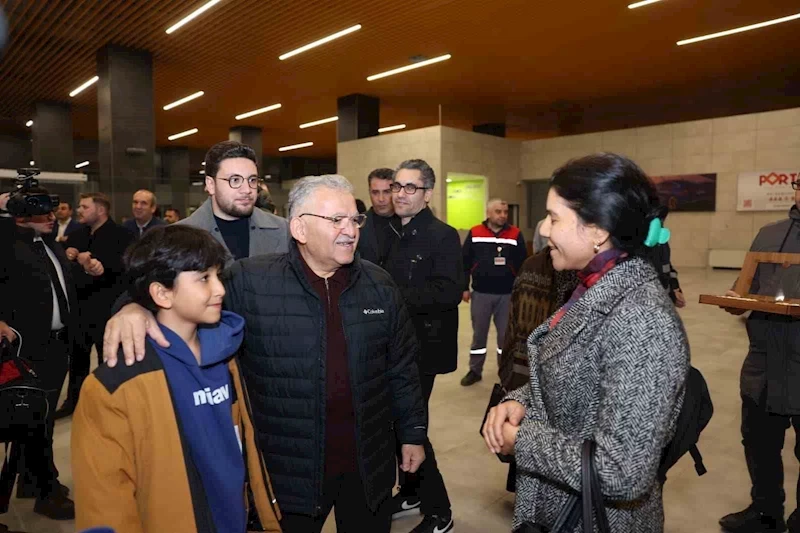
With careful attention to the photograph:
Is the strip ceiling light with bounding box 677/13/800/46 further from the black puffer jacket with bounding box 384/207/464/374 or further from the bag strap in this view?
the bag strap

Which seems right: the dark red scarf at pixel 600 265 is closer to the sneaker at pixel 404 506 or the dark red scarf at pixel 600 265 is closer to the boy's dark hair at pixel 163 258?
the boy's dark hair at pixel 163 258

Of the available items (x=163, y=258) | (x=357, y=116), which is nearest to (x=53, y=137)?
(x=357, y=116)

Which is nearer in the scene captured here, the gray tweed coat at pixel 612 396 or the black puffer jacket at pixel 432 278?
the gray tweed coat at pixel 612 396

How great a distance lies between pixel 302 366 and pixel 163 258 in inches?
20.8

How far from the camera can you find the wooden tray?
2187 mm

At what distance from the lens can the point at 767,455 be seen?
2.63 metres

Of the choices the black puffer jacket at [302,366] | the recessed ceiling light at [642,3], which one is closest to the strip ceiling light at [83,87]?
the recessed ceiling light at [642,3]

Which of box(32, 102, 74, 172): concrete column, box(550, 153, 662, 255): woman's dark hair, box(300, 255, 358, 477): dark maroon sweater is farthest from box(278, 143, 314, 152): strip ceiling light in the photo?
box(550, 153, 662, 255): woman's dark hair

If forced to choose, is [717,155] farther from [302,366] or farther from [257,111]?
[302,366]

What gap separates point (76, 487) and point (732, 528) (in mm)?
2915

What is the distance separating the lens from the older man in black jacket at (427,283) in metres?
2.67

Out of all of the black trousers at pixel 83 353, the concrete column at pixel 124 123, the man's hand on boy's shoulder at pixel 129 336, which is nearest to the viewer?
the man's hand on boy's shoulder at pixel 129 336

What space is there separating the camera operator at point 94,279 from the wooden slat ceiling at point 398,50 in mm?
4726

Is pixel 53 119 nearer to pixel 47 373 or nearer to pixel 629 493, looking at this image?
→ pixel 47 373
